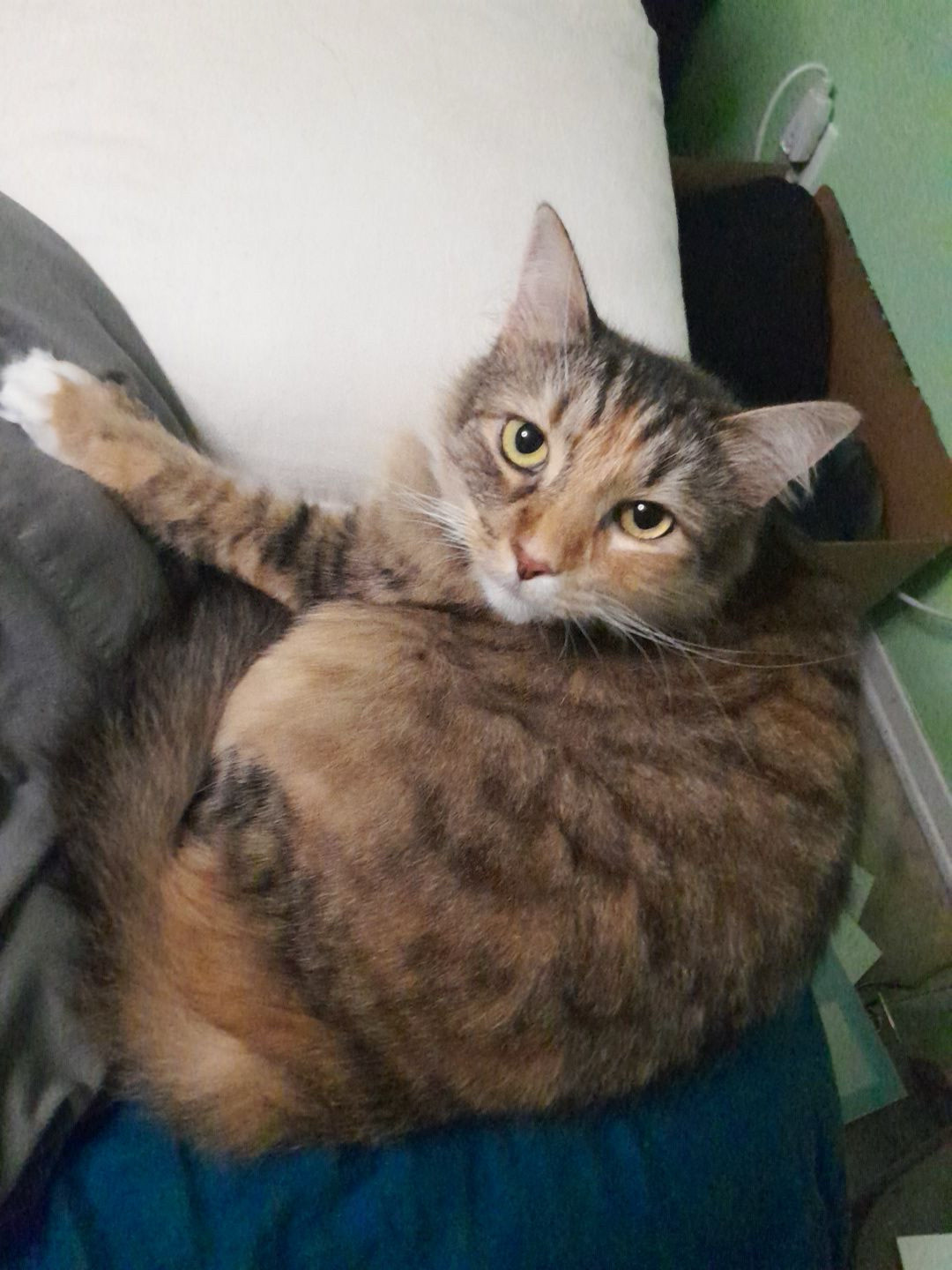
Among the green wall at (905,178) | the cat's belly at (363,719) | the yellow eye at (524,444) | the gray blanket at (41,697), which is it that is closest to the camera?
the gray blanket at (41,697)

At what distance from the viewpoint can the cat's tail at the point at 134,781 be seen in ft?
2.45

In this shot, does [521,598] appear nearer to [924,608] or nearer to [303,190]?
[303,190]

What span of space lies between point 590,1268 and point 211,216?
1.23m

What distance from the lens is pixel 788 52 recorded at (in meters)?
1.82

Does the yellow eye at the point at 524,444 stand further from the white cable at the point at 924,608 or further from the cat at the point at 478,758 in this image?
the white cable at the point at 924,608

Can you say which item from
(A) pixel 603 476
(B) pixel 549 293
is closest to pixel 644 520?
(A) pixel 603 476

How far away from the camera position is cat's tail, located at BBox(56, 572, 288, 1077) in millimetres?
748

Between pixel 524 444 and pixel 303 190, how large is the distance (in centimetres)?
44

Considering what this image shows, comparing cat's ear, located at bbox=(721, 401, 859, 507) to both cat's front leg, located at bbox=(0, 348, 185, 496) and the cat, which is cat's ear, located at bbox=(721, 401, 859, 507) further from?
cat's front leg, located at bbox=(0, 348, 185, 496)

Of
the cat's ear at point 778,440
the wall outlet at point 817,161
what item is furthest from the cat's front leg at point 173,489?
the wall outlet at point 817,161

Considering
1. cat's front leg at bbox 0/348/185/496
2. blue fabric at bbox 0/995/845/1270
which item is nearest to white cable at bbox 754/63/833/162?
cat's front leg at bbox 0/348/185/496

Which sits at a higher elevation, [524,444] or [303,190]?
[303,190]

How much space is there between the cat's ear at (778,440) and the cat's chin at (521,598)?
26 centimetres

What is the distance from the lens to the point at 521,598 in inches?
35.4
